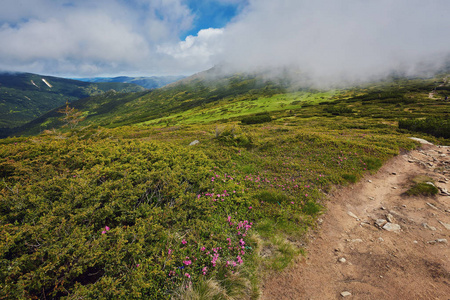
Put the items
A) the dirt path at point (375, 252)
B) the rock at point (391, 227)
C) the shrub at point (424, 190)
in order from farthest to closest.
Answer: the shrub at point (424, 190)
the rock at point (391, 227)
the dirt path at point (375, 252)

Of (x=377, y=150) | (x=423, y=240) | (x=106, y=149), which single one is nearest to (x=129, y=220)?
(x=106, y=149)

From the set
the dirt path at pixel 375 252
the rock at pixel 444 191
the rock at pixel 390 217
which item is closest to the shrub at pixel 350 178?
the dirt path at pixel 375 252

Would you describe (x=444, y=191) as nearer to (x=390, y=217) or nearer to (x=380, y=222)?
(x=390, y=217)

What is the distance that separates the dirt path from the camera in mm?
5086

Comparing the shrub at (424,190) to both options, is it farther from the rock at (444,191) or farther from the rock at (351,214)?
the rock at (351,214)

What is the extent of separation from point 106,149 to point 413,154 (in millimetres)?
23596

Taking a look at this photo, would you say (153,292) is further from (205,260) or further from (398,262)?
(398,262)

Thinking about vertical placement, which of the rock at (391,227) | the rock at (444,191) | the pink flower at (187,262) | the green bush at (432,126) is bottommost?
the green bush at (432,126)

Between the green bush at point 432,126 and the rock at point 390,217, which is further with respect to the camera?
the green bush at point 432,126

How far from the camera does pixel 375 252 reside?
6277 mm

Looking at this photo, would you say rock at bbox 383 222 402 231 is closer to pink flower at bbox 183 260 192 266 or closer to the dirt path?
the dirt path

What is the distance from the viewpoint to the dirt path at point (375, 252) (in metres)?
5.09

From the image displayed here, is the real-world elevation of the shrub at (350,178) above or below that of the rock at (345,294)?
below

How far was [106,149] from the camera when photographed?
965 cm
